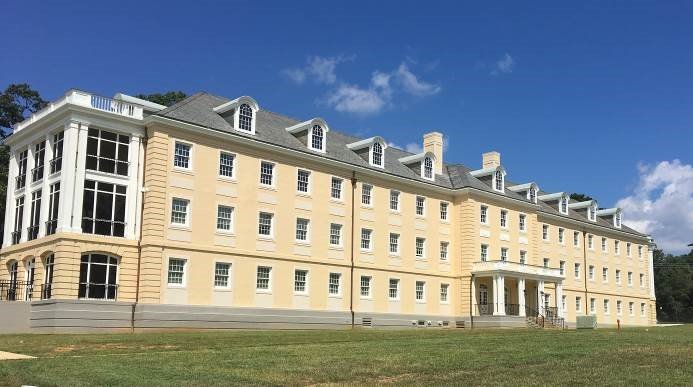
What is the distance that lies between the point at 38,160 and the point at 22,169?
2.37 metres

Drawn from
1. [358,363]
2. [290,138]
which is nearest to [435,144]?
[290,138]

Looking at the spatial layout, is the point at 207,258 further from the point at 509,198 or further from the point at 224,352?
the point at 509,198

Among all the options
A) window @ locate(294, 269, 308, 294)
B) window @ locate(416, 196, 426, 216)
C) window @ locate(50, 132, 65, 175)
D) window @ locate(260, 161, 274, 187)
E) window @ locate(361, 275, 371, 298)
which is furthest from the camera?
window @ locate(416, 196, 426, 216)

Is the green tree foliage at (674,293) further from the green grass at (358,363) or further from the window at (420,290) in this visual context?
the green grass at (358,363)

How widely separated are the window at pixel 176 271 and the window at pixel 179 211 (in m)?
1.85

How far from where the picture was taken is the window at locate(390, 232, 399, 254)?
44875mm

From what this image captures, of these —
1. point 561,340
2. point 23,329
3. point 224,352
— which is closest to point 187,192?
point 23,329

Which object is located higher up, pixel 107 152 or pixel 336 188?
pixel 107 152

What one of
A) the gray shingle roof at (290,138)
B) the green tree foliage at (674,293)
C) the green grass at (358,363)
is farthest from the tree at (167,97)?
the green tree foliage at (674,293)

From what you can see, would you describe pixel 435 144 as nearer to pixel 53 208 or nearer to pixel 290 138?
pixel 290 138

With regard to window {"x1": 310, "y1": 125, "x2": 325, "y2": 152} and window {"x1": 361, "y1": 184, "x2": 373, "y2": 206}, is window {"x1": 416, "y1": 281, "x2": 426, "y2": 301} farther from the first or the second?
window {"x1": 310, "y1": 125, "x2": 325, "y2": 152}

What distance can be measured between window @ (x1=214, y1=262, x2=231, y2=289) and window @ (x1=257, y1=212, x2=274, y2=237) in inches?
111

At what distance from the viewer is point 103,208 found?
33031 mm

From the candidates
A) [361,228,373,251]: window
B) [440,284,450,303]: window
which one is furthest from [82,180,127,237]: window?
[440,284,450,303]: window
